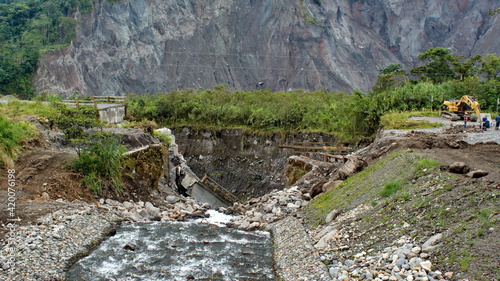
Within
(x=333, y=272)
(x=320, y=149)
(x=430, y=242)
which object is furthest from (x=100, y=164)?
(x=320, y=149)

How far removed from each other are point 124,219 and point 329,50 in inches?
2884

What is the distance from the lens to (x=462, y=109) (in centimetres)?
2725

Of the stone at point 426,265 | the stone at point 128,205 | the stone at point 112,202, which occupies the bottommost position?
the stone at point 128,205

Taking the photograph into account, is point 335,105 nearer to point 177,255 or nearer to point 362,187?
point 362,187

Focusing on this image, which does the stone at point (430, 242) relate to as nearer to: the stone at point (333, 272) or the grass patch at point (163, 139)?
the stone at point (333, 272)

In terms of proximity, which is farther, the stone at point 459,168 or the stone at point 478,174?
the stone at point 459,168

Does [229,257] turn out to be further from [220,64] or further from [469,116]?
[220,64]

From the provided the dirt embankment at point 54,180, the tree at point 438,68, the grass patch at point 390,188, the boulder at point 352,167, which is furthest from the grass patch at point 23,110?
the tree at point 438,68

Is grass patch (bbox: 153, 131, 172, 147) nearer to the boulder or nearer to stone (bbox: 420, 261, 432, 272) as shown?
the boulder

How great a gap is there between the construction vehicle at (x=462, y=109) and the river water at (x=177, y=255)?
18.0 metres

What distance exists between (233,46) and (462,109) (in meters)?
59.6

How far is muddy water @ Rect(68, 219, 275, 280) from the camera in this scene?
32.8 ft

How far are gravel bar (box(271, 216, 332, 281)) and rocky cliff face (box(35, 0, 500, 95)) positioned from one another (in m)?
60.6

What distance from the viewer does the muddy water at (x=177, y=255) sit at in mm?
10000
